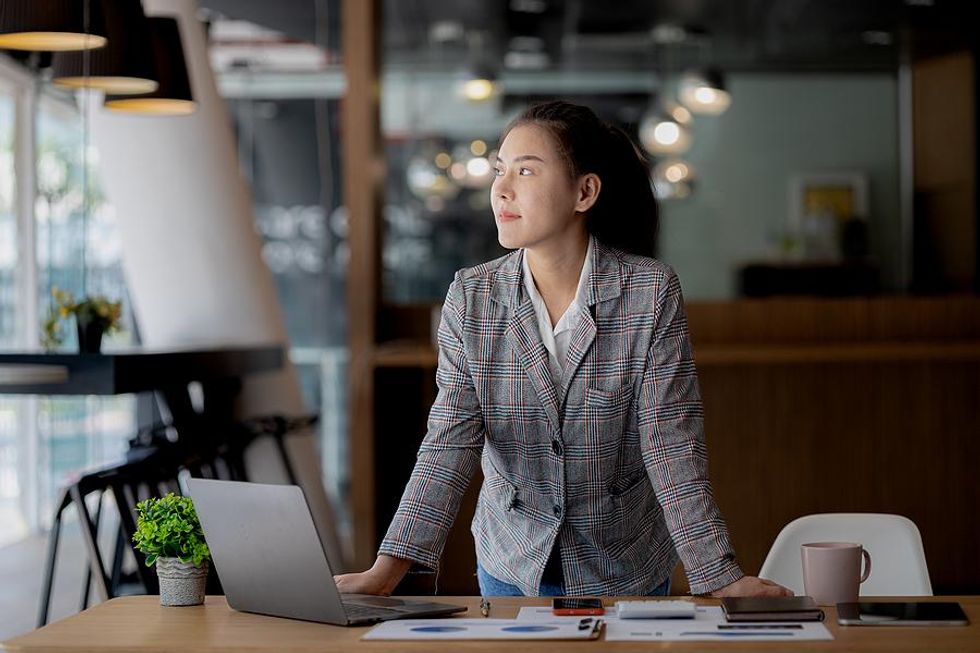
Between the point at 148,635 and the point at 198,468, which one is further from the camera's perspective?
the point at 198,468

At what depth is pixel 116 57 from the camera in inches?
167

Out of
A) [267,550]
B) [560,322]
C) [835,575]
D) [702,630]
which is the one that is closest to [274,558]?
[267,550]

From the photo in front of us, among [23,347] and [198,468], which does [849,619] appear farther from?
[23,347]

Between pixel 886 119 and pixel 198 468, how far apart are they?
644cm

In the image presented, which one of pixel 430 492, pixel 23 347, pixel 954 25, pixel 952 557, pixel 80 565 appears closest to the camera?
pixel 430 492

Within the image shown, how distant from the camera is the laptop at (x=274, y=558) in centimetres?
188

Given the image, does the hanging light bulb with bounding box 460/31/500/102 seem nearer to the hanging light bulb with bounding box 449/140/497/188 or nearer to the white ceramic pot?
the hanging light bulb with bounding box 449/140/497/188

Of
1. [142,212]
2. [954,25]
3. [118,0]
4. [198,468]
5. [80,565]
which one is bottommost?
[80,565]

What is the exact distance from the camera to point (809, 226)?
961 centimetres

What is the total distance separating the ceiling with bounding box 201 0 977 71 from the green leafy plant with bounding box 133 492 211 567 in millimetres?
7078

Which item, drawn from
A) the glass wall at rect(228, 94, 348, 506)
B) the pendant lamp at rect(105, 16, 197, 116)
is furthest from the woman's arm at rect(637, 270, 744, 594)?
the glass wall at rect(228, 94, 348, 506)

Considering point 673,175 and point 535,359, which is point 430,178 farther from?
point 535,359

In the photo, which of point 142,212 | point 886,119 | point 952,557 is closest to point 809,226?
point 886,119

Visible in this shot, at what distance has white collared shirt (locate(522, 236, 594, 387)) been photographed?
2365 millimetres
